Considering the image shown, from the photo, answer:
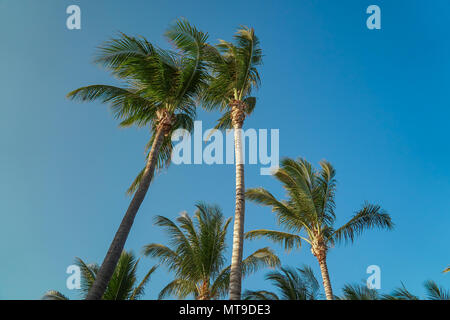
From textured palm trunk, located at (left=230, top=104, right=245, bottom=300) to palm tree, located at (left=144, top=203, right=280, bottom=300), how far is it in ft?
16.0

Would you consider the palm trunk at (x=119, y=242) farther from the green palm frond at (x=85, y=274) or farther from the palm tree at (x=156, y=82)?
the green palm frond at (x=85, y=274)

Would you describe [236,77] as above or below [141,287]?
above

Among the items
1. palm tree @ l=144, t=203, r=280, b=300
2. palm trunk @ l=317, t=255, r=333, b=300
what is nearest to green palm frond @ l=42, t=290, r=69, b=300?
palm tree @ l=144, t=203, r=280, b=300

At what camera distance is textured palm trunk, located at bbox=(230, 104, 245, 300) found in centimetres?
724

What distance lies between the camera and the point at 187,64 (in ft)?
34.1

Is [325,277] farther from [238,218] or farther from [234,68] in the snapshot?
[234,68]

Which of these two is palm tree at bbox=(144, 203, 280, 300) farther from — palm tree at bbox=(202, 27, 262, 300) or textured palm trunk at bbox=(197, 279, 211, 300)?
palm tree at bbox=(202, 27, 262, 300)

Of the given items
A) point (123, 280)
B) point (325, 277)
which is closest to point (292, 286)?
point (325, 277)

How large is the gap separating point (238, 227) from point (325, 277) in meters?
6.33

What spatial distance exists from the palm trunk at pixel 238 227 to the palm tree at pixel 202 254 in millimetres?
4880

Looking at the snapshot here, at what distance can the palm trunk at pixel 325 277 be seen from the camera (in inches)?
475

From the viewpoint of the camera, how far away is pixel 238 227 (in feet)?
27.5

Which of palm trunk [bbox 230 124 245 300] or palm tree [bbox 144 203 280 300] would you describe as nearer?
palm trunk [bbox 230 124 245 300]

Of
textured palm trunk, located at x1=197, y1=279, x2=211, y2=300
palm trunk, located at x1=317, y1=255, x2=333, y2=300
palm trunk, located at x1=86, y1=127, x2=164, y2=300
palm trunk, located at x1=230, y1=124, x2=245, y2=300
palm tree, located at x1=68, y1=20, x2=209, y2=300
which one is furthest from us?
textured palm trunk, located at x1=197, y1=279, x2=211, y2=300
